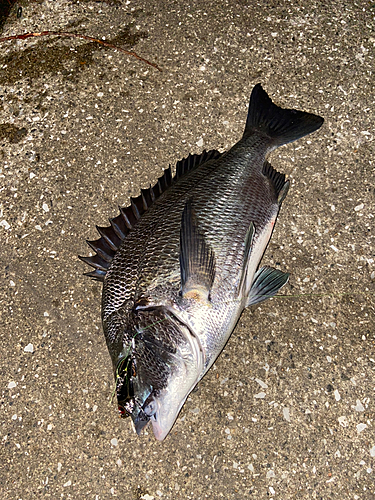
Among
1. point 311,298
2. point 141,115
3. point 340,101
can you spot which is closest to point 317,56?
Answer: point 340,101

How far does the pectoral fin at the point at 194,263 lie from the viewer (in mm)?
2180

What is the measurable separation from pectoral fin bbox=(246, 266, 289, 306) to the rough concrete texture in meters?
0.31

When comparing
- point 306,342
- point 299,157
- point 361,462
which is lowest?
point 361,462

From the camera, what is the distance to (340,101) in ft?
11.0

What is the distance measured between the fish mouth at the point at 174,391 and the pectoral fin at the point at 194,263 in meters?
0.17

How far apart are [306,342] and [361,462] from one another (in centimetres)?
79

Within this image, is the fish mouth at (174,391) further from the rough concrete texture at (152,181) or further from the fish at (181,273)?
the rough concrete texture at (152,181)

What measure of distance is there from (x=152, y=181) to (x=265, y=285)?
1.32 meters

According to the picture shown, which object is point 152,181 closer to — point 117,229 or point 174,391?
point 117,229

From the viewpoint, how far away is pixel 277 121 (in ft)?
9.80

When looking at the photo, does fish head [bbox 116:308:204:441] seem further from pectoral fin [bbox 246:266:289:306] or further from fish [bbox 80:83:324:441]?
pectoral fin [bbox 246:266:289:306]

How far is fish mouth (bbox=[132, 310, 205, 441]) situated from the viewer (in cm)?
207

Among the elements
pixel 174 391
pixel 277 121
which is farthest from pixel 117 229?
pixel 277 121

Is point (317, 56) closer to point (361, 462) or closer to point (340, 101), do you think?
point (340, 101)
